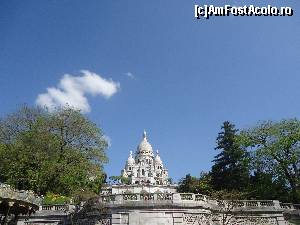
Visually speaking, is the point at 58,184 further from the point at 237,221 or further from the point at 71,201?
the point at 237,221

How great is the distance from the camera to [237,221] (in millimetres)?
32281

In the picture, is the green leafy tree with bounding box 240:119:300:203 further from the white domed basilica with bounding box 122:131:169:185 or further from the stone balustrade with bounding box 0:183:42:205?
the white domed basilica with bounding box 122:131:169:185

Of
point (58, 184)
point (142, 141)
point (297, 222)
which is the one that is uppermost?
point (142, 141)

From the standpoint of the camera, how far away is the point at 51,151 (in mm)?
45656

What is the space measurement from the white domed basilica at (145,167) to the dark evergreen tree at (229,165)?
170 feet

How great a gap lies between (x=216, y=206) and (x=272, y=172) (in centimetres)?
1404

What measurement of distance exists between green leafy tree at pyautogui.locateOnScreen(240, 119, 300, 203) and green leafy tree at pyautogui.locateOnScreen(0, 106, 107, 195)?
18.7 m

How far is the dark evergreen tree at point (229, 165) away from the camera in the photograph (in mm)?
49062

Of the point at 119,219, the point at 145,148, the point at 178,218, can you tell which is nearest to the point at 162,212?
the point at 178,218

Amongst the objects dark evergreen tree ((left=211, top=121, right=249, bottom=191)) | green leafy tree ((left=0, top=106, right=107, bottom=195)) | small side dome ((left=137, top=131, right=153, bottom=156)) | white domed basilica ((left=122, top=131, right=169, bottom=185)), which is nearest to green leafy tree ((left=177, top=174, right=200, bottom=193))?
dark evergreen tree ((left=211, top=121, right=249, bottom=191))

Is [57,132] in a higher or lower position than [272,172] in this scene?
higher

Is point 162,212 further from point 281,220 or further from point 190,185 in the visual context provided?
point 190,185

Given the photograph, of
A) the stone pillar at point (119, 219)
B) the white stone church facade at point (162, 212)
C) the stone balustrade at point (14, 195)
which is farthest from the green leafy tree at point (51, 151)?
the stone balustrade at point (14, 195)

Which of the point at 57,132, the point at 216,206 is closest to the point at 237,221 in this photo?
the point at 216,206
